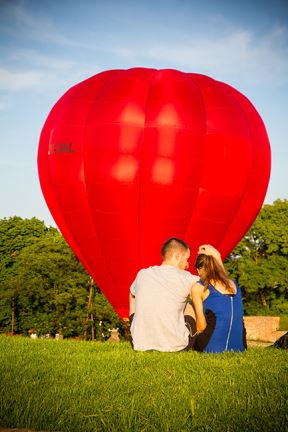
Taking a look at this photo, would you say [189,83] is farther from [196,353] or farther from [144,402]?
[144,402]

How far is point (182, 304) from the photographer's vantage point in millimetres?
6543

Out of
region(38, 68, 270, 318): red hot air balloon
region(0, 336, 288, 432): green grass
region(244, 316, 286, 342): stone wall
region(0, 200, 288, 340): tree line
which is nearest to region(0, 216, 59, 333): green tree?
region(0, 200, 288, 340): tree line

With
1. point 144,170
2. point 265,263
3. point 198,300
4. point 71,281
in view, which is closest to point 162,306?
point 198,300

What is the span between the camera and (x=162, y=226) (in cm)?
1402

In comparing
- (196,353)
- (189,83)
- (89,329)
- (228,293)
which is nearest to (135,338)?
(196,353)

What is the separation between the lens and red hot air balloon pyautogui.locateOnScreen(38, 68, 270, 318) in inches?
542

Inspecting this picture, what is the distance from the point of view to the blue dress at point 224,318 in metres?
6.44

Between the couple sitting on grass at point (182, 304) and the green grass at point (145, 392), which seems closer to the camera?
the green grass at point (145, 392)

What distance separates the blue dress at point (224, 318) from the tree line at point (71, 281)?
3058 centimetres

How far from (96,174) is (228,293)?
312 inches

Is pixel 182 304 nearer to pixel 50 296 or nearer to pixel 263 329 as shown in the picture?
pixel 263 329

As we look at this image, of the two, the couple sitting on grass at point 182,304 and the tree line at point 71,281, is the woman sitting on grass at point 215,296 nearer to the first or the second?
the couple sitting on grass at point 182,304

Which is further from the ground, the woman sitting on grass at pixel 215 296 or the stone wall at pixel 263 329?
the woman sitting on grass at pixel 215 296

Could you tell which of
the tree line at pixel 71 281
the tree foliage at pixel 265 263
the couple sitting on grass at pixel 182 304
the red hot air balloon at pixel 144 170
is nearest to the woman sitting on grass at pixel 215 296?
the couple sitting on grass at pixel 182 304
